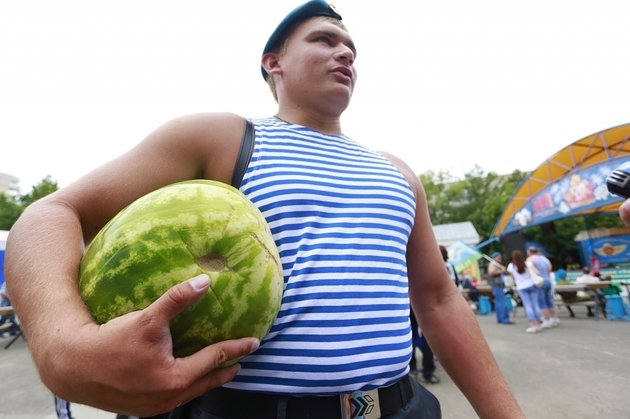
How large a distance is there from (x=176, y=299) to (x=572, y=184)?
51.5ft

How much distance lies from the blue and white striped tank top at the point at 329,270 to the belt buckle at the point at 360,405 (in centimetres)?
2

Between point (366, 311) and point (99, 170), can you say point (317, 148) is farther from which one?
point (99, 170)

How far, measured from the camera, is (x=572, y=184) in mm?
13195

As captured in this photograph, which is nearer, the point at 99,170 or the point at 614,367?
the point at 99,170

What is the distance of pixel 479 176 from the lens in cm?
4306

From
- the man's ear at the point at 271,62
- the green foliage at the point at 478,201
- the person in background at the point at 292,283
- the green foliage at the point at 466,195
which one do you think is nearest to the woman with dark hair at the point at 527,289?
the person in background at the point at 292,283

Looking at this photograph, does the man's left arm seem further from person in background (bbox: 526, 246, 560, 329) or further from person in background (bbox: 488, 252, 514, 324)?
person in background (bbox: 488, 252, 514, 324)

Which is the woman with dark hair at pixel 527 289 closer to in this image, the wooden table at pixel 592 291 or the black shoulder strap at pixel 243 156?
the wooden table at pixel 592 291

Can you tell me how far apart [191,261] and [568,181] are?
15.8m

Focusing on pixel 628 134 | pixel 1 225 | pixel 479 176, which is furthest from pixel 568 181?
pixel 1 225

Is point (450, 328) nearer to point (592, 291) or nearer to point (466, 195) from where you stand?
point (592, 291)

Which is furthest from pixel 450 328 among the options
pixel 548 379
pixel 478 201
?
pixel 478 201

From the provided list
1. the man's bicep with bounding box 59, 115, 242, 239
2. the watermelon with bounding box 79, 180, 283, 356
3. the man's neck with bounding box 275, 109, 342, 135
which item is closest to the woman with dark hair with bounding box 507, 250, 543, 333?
the man's neck with bounding box 275, 109, 342, 135

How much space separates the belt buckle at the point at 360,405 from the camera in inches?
41.9
